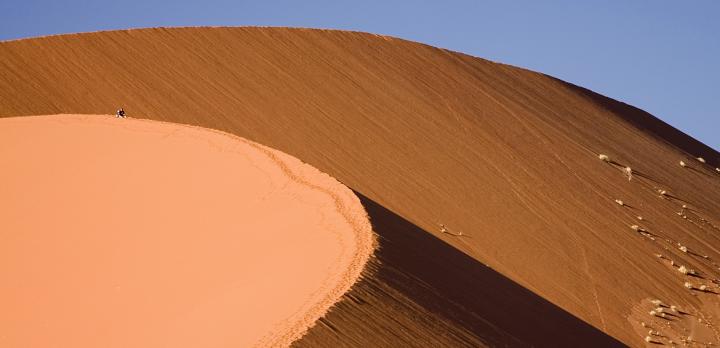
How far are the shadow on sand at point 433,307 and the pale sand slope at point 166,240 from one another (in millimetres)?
202

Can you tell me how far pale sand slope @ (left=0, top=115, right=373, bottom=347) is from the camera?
9750 millimetres

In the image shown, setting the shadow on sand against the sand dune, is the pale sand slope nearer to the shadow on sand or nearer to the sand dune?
the shadow on sand

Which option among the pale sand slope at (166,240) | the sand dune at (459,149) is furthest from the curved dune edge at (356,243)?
the sand dune at (459,149)

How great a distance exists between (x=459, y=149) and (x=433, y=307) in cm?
1294

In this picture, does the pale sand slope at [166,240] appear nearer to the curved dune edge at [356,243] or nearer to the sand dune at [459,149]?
the curved dune edge at [356,243]

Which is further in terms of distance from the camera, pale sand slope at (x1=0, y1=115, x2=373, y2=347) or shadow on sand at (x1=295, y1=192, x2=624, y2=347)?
pale sand slope at (x1=0, y1=115, x2=373, y2=347)

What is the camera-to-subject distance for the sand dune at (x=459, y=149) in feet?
58.1

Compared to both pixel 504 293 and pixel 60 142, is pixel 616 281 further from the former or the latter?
pixel 60 142

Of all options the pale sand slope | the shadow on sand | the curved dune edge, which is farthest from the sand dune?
the pale sand slope

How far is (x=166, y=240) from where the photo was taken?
12.0 metres

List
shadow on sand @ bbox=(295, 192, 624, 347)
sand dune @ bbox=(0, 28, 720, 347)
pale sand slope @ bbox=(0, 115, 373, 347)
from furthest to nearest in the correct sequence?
1. sand dune @ bbox=(0, 28, 720, 347)
2. pale sand slope @ bbox=(0, 115, 373, 347)
3. shadow on sand @ bbox=(295, 192, 624, 347)

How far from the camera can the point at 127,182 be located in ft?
46.3

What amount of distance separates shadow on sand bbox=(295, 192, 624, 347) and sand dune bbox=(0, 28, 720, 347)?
0.23ft

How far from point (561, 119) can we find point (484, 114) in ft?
11.2
